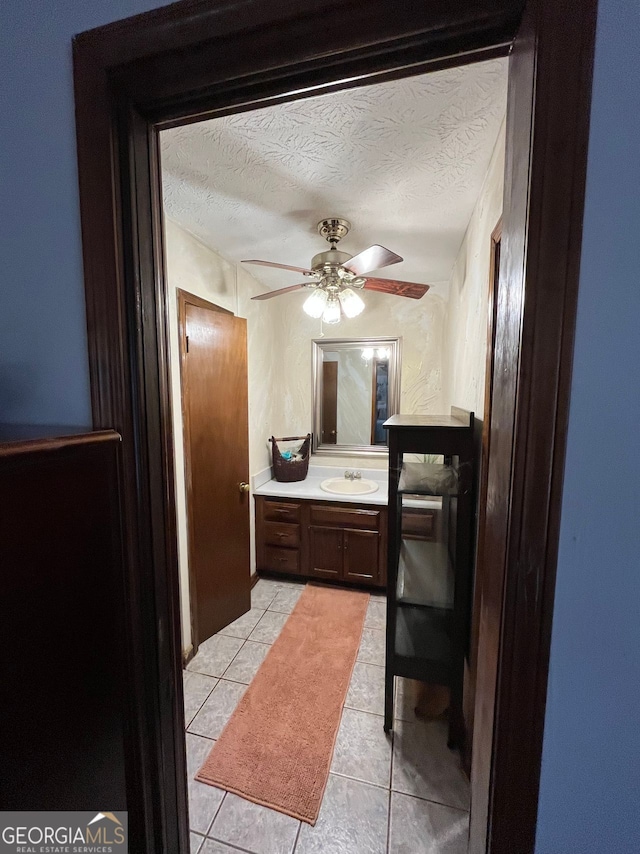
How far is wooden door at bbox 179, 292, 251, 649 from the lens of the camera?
185 cm

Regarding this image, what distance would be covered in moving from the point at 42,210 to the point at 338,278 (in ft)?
4.61

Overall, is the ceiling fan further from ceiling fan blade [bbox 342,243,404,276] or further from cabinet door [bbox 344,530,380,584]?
cabinet door [bbox 344,530,380,584]

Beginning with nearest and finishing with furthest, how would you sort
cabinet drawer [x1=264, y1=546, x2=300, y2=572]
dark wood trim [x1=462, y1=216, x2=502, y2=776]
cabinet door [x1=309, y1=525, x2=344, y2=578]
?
dark wood trim [x1=462, y1=216, x2=502, y2=776], cabinet door [x1=309, y1=525, x2=344, y2=578], cabinet drawer [x1=264, y1=546, x2=300, y2=572]

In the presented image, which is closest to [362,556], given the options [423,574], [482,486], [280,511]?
[280,511]

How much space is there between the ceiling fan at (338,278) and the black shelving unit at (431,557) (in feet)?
2.45

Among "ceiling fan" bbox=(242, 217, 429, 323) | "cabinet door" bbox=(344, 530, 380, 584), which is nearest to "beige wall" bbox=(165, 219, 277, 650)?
"ceiling fan" bbox=(242, 217, 429, 323)

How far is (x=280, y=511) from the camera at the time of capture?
2.57 metres

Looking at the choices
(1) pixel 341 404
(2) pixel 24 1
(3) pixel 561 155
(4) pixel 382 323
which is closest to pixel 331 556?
(1) pixel 341 404

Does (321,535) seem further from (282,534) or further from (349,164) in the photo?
(349,164)

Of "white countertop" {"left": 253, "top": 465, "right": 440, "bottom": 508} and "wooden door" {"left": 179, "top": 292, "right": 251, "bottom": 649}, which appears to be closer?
"wooden door" {"left": 179, "top": 292, "right": 251, "bottom": 649}

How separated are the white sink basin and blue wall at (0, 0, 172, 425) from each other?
2170 mm

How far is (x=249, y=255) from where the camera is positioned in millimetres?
2117

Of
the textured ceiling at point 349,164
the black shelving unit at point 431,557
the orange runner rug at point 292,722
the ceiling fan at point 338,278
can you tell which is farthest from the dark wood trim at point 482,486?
the orange runner rug at point 292,722

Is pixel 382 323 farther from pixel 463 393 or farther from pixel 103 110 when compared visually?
pixel 103 110
